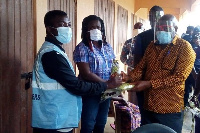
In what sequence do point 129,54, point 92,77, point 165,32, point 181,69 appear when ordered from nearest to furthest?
point 181,69, point 165,32, point 92,77, point 129,54

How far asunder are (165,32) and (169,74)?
0.34 metres

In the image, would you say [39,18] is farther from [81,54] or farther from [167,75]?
[167,75]

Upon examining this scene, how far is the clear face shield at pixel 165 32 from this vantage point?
224cm

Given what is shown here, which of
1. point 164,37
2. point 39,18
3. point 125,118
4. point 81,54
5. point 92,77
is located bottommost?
point 125,118

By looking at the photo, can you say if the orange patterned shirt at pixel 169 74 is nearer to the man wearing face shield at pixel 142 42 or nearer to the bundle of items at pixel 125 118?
the man wearing face shield at pixel 142 42

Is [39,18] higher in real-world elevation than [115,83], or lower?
higher

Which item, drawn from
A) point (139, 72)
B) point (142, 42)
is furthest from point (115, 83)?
point (142, 42)

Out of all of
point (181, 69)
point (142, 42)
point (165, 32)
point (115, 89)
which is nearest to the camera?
point (181, 69)

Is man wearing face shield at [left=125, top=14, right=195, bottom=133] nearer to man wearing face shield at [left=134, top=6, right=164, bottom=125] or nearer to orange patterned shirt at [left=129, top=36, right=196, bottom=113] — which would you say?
orange patterned shirt at [left=129, top=36, right=196, bottom=113]

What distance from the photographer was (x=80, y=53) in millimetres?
2748

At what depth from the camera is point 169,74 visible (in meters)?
2.18

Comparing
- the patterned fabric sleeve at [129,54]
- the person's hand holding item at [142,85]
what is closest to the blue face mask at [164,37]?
the person's hand holding item at [142,85]

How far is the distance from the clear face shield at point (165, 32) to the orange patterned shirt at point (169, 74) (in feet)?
0.14

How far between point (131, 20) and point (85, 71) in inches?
272
